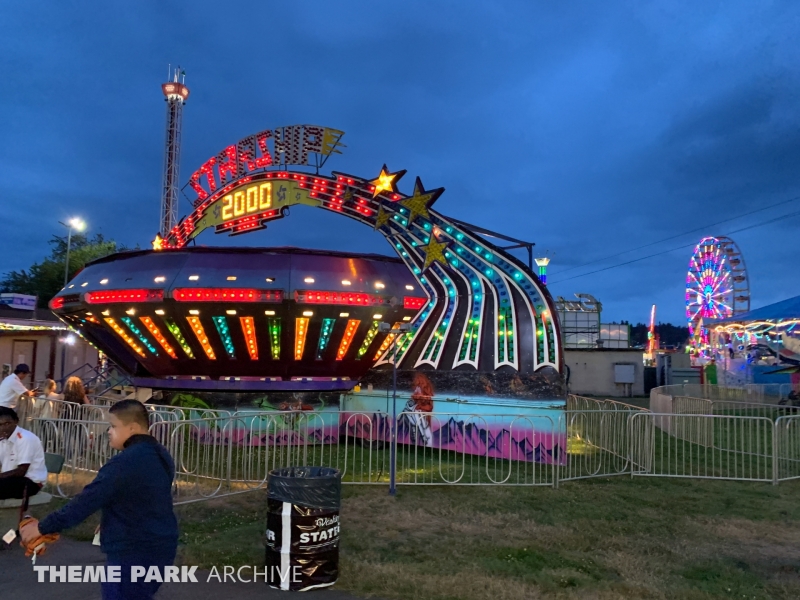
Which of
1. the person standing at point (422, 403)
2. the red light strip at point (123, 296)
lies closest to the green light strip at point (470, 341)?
the person standing at point (422, 403)

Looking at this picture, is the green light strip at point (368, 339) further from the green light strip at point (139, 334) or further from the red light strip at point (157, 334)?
the green light strip at point (139, 334)

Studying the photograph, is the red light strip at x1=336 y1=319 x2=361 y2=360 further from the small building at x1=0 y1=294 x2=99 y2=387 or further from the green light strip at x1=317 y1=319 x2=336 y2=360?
the small building at x1=0 y1=294 x2=99 y2=387

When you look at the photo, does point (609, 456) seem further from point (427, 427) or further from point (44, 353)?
point (44, 353)

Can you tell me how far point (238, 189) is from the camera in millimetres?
19938

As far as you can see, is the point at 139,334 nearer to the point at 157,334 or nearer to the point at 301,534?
the point at 157,334

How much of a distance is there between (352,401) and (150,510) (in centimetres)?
1216

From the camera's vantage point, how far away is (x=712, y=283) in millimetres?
40719

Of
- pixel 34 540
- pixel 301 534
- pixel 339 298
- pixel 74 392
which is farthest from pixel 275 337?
pixel 34 540

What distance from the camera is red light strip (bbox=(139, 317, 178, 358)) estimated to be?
14.1 meters

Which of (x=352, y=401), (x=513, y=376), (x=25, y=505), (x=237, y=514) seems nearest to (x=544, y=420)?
(x=513, y=376)

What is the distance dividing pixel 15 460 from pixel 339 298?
7952 mm

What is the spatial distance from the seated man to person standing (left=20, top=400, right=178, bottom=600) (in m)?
3.27

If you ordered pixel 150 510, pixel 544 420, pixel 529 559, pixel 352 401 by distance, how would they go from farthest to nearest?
pixel 352 401, pixel 544 420, pixel 529 559, pixel 150 510

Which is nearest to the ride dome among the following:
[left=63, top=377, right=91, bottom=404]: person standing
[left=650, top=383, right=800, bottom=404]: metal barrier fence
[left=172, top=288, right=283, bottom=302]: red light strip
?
[left=172, top=288, right=283, bottom=302]: red light strip
